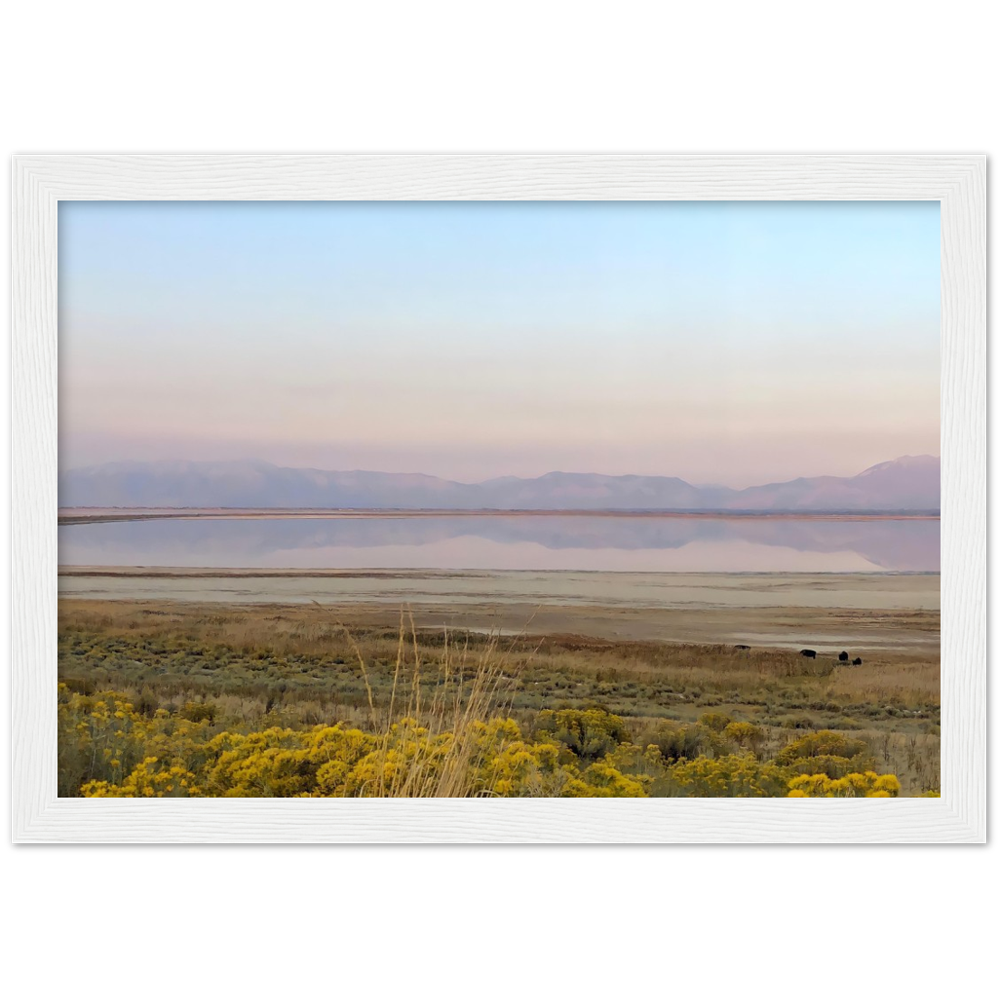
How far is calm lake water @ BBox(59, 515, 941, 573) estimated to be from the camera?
327 centimetres

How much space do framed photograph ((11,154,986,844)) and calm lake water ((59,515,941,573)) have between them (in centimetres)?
1

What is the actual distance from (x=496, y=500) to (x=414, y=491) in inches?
13.3

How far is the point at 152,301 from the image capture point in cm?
329

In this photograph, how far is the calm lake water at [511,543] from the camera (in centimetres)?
327

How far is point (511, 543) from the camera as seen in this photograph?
10.7 ft

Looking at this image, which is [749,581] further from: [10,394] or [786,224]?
[10,394]

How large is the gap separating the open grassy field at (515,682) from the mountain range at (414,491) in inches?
17.3

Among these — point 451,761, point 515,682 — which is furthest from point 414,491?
point 451,761

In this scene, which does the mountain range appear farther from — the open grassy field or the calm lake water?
the open grassy field

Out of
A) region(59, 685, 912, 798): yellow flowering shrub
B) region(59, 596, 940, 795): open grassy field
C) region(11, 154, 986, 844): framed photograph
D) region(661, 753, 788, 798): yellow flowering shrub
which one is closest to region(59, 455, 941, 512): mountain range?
region(11, 154, 986, 844): framed photograph

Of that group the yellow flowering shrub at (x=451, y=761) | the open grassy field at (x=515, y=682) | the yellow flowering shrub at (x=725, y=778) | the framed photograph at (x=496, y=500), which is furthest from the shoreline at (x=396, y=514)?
the yellow flowering shrub at (x=725, y=778)

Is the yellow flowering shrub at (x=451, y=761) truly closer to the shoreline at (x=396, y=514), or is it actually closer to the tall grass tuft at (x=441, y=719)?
the tall grass tuft at (x=441, y=719)

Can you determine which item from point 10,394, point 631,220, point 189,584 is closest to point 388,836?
point 189,584

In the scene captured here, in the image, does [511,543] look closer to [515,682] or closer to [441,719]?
[515,682]
